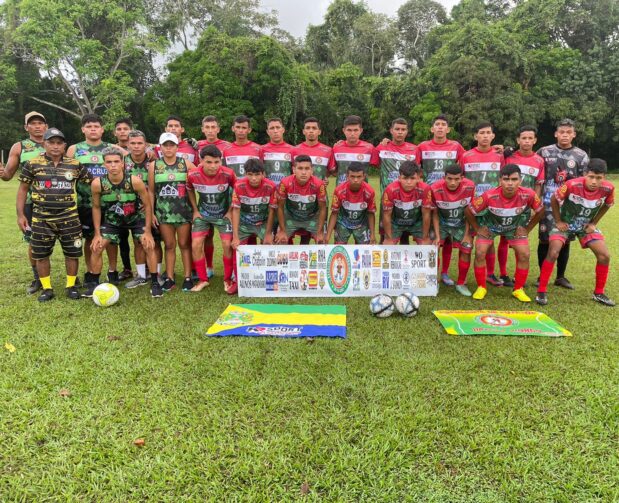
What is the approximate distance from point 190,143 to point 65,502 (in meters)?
5.10

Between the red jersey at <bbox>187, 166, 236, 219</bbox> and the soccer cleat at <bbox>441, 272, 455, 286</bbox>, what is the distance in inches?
126

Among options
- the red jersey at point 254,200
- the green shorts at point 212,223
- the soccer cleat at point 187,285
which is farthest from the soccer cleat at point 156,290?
the red jersey at point 254,200

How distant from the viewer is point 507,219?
526cm

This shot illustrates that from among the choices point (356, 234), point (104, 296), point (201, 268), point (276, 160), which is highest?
point (276, 160)

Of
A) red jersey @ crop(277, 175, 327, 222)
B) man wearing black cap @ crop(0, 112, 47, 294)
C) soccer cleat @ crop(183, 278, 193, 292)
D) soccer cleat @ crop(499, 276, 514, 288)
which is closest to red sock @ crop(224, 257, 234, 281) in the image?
soccer cleat @ crop(183, 278, 193, 292)

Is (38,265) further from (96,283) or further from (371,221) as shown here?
(371,221)

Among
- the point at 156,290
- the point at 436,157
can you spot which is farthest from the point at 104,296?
the point at 436,157

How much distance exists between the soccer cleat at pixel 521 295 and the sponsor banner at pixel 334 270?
104cm

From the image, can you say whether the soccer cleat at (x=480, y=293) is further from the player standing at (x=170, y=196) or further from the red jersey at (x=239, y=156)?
the player standing at (x=170, y=196)

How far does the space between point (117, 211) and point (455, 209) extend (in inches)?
171

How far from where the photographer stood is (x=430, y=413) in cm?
290

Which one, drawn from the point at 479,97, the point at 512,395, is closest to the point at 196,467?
the point at 512,395

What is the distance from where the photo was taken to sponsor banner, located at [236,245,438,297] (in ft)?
17.6

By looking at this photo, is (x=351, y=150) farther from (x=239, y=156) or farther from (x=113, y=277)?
(x=113, y=277)
